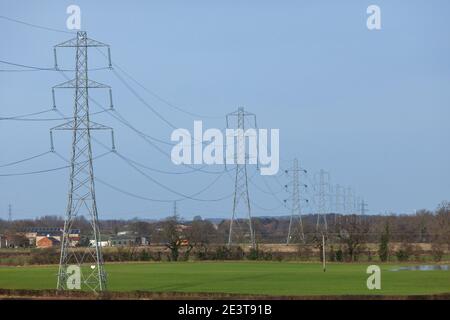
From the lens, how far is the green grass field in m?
52.4

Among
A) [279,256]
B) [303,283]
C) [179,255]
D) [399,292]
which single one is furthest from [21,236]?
[399,292]

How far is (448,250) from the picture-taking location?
102 metres

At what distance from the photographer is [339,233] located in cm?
10100

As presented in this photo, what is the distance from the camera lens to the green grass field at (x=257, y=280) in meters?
52.4

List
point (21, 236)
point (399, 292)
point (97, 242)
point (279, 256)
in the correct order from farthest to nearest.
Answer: point (21, 236), point (279, 256), point (399, 292), point (97, 242)

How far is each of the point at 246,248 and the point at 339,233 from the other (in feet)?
36.0

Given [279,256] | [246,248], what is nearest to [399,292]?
[279,256]

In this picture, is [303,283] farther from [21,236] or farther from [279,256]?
[21,236]

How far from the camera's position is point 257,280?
6294 centimetres

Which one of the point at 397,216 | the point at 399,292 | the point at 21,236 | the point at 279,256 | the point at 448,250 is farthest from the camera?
the point at 397,216
